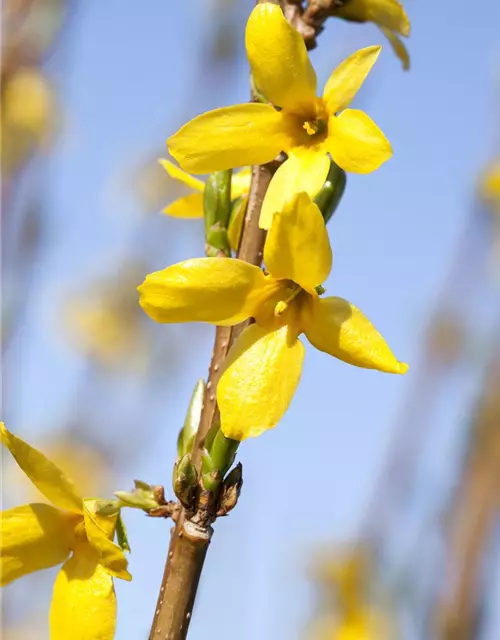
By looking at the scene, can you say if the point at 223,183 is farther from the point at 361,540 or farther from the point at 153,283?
the point at 361,540

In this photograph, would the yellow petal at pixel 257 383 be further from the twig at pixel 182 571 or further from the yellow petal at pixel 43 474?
the yellow petal at pixel 43 474

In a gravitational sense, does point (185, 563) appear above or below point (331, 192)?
below

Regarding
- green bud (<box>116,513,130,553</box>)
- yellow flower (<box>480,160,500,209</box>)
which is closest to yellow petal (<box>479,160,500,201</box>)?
yellow flower (<box>480,160,500,209</box>)

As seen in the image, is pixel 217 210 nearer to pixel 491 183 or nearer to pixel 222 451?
pixel 222 451

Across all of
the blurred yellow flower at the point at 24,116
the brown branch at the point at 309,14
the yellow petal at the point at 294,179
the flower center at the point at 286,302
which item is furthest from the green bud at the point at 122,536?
the blurred yellow flower at the point at 24,116

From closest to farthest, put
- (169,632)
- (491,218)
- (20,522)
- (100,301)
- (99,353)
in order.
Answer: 1. (169,632)
2. (20,522)
3. (491,218)
4. (99,353)
5. (100,301)

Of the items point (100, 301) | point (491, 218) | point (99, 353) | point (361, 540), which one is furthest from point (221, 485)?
point (100, 301)

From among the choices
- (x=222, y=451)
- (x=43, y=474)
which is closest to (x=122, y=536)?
(x=43, y=474)
